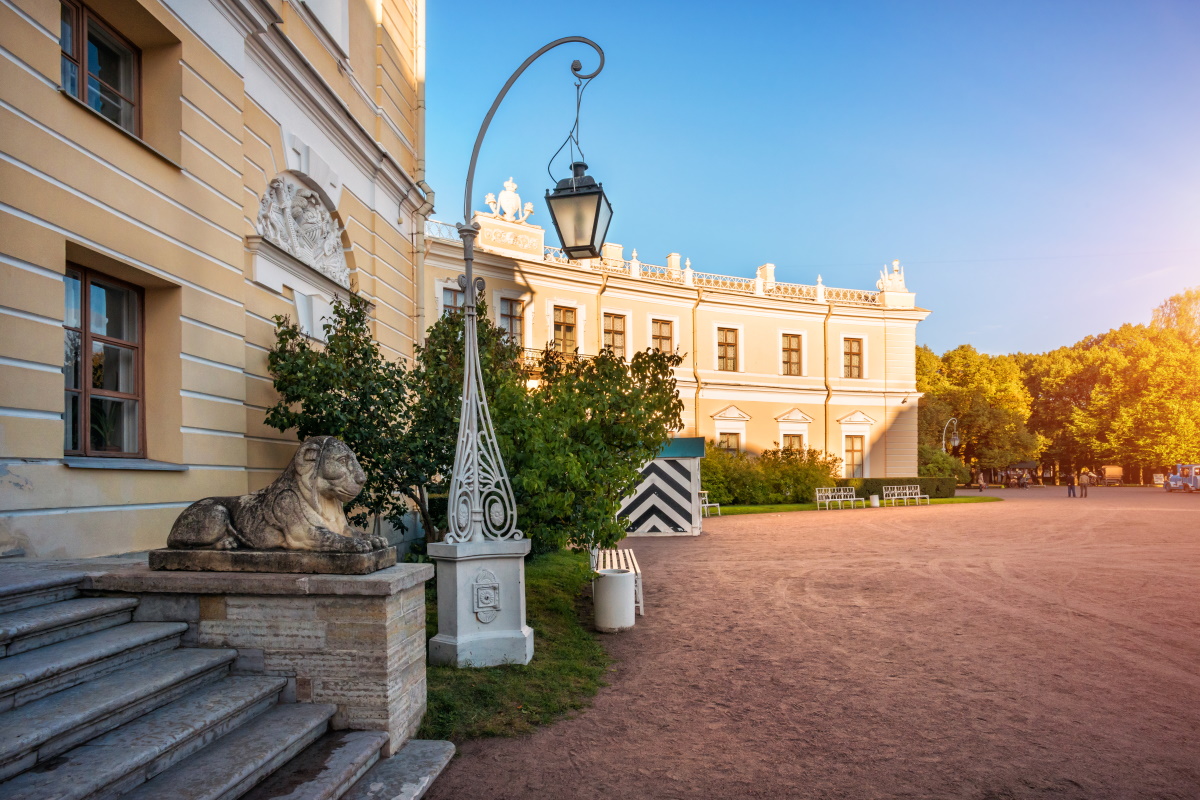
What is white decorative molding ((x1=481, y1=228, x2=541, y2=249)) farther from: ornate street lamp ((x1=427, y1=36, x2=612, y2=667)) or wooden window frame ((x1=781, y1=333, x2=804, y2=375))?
ornate street lamp ((x1=427, y1=36, x2=612, y2=667))

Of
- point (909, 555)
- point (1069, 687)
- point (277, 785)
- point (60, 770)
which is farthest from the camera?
point (909, 555)

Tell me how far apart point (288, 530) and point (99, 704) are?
118 cm

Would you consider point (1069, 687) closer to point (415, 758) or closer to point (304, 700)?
point (415, 758)

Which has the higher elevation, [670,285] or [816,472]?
[670,285]

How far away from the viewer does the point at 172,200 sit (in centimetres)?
590

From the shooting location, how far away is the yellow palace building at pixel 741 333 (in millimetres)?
26375

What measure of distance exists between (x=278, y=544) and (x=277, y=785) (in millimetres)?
1226

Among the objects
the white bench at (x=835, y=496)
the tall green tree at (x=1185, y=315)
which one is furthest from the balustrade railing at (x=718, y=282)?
the tall green tree at (x=1185, y=315)

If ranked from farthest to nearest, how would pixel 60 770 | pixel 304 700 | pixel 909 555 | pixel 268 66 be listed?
pixel 909 555
pixel 268 66
pixel 304 700
pixel 60 770

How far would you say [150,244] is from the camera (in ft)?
18.4

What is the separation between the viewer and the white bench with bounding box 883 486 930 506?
28.4 meters

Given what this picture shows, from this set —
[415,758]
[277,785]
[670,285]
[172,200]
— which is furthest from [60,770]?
[670,285]

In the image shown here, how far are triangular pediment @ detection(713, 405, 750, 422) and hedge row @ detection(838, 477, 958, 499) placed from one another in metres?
4.82

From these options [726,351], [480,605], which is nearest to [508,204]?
[726,351]
